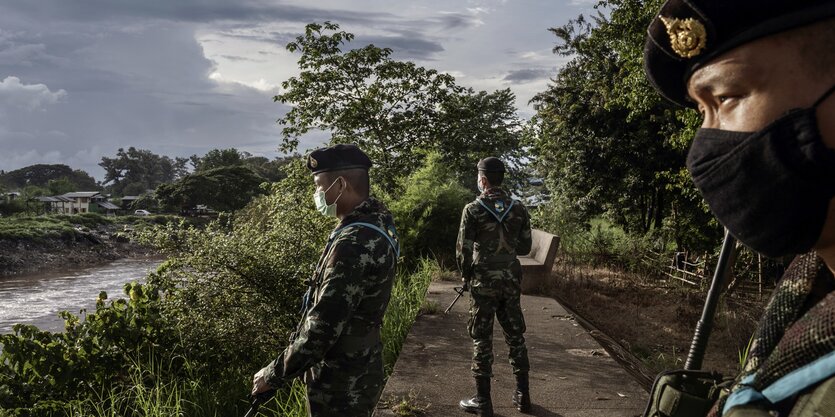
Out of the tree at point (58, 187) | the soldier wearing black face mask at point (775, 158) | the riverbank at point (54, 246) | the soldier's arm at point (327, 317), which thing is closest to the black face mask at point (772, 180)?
the soldier wearing black face mask at point (775, 158)

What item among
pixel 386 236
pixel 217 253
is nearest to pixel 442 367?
pixel 217 253

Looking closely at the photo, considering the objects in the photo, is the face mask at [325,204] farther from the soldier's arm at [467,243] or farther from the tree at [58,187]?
the tree at [58,187]

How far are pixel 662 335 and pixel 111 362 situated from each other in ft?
26.3

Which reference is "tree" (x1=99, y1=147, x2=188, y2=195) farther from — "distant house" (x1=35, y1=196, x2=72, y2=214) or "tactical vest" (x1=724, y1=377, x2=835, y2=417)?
"tactical vest" (x1=724, y1=377, x2=835, y2=417)

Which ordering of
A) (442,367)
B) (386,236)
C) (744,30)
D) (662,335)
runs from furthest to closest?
(662,335) < (442,367) < (386,236) < (744,30)

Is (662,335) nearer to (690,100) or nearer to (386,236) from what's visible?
(386,236)

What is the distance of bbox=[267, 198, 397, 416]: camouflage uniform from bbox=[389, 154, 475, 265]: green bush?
30.5 ft

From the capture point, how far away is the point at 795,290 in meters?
1.13

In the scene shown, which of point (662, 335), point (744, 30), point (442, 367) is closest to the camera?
point (744, 30)

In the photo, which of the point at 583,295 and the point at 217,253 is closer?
the point at 217,253

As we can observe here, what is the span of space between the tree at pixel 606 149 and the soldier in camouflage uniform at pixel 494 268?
8514 millimetres

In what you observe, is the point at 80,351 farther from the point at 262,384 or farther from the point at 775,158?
the point at 775,158

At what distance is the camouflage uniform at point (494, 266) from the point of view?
17.0ft

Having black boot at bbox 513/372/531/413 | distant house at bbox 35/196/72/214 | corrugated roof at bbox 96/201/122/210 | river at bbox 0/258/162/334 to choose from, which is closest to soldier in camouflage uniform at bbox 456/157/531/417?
black boot at bbox 513/372/531/413
